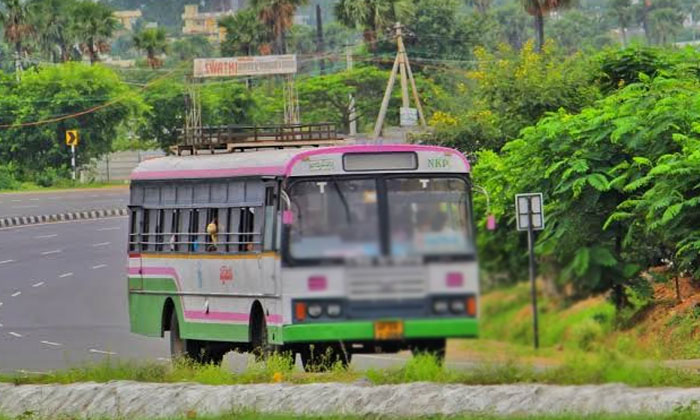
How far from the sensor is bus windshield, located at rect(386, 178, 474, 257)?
24.5 ft

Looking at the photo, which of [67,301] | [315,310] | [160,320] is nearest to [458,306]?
[315,310]

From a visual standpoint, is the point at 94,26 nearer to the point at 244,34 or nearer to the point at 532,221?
the point at 244,34

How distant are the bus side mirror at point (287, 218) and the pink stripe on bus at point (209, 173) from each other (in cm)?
258

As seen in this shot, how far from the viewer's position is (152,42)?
113m

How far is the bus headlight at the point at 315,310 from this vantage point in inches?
299

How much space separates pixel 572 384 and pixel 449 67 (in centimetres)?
Answer: 9679

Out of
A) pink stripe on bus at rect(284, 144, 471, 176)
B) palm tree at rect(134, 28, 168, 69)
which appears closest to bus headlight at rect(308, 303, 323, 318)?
pink stripe on bus at rect(284, 144, 471, 176)

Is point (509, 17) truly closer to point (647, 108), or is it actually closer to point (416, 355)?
point (647, 108)

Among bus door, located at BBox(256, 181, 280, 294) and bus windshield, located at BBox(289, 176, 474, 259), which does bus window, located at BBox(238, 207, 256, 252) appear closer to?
bus door, located at BBox(256, 181, 280, 294)

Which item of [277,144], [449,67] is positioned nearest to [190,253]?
[277,144]

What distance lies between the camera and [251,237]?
46.1 feet

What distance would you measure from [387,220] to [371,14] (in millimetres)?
94159

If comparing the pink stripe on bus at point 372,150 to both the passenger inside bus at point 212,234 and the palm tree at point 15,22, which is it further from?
the palm tree at point 15,22

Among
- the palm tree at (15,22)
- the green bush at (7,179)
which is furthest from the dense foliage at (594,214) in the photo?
the palm tree at (15,22)
